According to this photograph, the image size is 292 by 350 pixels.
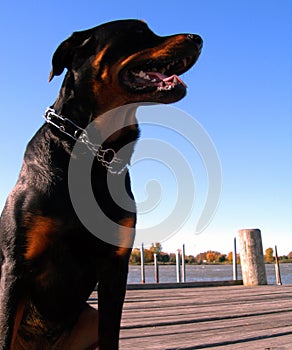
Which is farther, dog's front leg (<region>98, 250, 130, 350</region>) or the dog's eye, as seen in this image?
the dog's eye

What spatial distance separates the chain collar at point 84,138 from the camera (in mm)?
2539

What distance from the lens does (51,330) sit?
8.30 feet

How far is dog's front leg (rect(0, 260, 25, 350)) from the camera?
220 cm

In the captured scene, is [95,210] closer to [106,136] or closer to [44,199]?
[44,199]


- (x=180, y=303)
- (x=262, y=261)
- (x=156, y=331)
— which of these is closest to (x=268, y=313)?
(x=180, y=303)

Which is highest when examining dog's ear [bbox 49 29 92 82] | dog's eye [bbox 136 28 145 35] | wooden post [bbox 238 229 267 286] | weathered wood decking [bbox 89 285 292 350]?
dog's eye [bbox 136 28 145 35]

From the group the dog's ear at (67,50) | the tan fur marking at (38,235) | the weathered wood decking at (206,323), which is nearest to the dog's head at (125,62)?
the dog's ear at (67,50)

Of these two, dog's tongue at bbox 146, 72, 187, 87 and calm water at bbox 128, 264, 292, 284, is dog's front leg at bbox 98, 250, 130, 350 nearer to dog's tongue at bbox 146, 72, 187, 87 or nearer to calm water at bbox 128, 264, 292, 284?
dog's tongue at bbox 146, 72, 187, 87

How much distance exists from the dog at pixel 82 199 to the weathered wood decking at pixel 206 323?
67 centimetres

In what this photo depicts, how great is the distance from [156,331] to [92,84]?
1.93 meters

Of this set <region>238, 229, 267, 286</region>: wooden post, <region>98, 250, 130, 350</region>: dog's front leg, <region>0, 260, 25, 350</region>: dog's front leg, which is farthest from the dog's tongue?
<region>238, 229, 267, 286</region>: wooden post

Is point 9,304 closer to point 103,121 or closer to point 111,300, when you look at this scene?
point 111,300

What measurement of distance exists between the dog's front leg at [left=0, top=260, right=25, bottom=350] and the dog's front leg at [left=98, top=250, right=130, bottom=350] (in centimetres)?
42

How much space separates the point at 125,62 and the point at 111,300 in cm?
130
